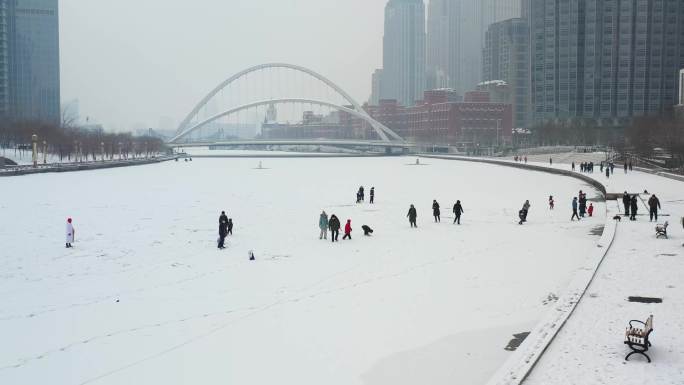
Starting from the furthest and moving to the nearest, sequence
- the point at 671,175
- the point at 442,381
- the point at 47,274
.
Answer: the point at 671,175
the point at 47,274
the point at 442,381

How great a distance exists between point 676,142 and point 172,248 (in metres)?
45.5

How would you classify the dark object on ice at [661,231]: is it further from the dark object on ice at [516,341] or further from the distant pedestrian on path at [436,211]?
the dark object on ice at [516,341]

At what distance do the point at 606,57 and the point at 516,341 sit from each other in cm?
11790

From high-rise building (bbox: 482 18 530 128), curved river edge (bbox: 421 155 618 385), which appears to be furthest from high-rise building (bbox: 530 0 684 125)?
curved river edge (bbox: 421 155 618 385)

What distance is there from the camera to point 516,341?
Result: 10508mm

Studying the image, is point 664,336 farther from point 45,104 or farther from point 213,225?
point 45,104

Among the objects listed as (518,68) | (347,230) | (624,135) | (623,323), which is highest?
(518,68)

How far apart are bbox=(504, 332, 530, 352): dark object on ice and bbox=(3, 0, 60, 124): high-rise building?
16279cm

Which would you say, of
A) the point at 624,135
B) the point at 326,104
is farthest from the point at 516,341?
the point at 326,104

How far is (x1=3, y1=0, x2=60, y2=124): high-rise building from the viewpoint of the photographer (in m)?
159

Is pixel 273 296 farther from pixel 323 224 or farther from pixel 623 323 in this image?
pixel 323 224

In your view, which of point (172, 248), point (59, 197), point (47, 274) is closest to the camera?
point (47, 274)

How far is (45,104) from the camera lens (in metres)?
169

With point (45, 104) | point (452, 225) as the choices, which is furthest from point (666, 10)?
point (45, 104)
